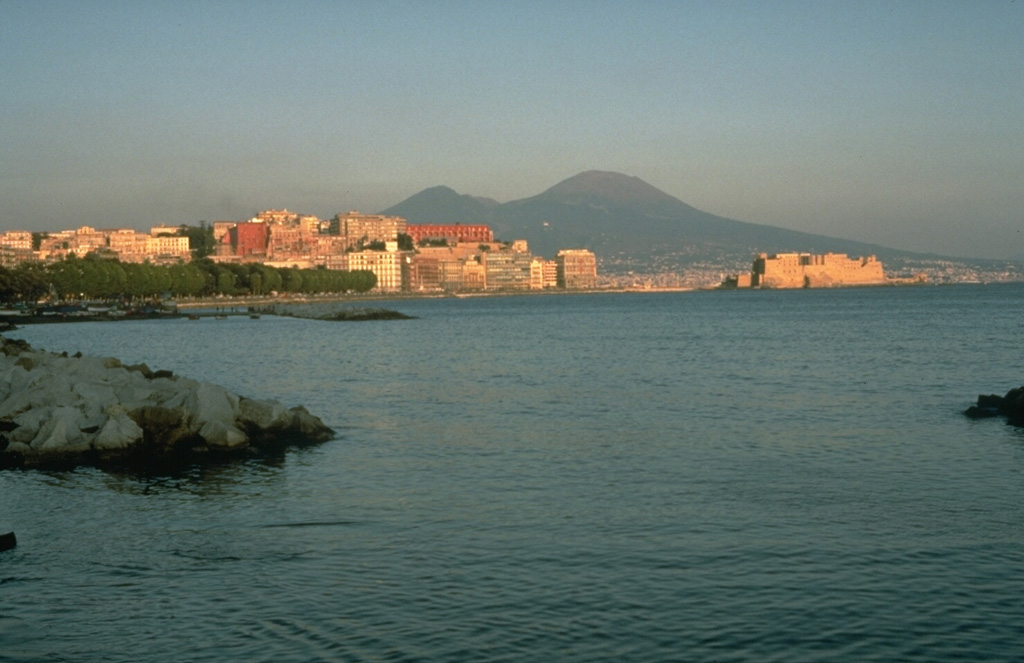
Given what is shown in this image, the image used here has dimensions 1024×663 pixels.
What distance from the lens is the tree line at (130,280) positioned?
3542 inches

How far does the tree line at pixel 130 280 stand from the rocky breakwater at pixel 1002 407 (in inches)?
2786

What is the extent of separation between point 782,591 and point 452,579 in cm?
216

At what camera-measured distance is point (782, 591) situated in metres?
7.93

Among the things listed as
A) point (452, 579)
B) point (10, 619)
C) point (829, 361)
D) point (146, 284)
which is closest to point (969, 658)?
point (452, 579)

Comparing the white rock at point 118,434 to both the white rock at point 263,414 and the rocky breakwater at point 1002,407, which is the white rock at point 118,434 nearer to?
the white rock at point 263,414

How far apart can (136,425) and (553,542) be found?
7.50 metres

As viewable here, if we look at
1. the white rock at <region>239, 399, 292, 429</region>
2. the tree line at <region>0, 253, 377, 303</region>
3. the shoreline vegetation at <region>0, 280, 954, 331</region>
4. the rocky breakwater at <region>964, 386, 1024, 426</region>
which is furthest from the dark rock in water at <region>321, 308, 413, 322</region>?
the white rock at <region>239, 399, 292, 429</region>

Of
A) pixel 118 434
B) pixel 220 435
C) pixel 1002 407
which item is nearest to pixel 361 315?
pixel 1002 407

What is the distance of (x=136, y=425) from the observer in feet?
49.8

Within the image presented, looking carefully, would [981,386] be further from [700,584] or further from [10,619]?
[10,619]

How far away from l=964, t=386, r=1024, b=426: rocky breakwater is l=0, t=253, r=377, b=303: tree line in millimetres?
70762

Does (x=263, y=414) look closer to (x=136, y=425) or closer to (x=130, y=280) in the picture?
(x=136, y=425)

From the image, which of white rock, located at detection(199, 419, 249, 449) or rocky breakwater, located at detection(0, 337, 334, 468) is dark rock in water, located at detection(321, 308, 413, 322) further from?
white rock, located at detection(199, 419, 249, 449)

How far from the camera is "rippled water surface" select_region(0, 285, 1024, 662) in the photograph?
7094 mm
